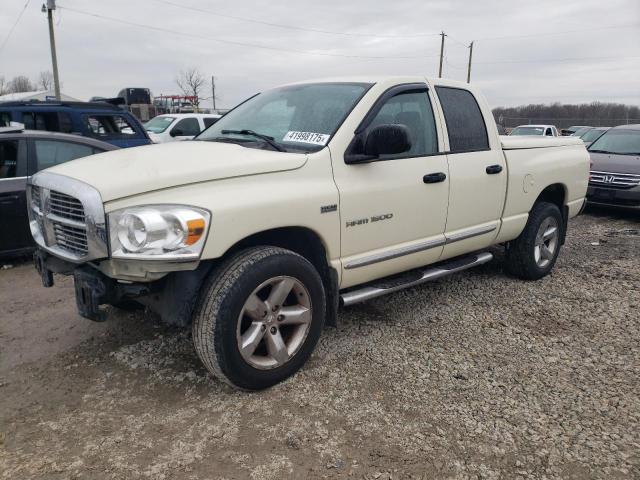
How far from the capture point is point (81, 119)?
865 centimetres

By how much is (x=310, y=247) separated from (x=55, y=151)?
13.1 ft

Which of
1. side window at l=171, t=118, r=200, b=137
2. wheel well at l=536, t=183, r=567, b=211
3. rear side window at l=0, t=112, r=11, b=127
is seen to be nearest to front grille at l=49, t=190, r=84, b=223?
wheel well at l=536, t=183, r=567, b=211

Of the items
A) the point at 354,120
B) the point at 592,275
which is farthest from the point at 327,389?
the point at 592,275

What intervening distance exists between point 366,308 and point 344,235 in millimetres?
1308

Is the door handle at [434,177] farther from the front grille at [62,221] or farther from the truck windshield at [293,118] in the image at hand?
the front grille at [62,221]

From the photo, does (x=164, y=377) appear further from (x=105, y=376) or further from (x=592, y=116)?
(x=592, y=116)

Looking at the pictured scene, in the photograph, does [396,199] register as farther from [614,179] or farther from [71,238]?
[614,179]

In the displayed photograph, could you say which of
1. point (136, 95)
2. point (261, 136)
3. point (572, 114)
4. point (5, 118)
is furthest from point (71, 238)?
point (572, 114)

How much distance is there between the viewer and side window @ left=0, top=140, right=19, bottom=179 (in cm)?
547

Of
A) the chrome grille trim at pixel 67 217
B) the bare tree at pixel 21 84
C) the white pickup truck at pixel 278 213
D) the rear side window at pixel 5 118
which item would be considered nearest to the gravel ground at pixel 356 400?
the white pickup truck at pixel 278 213

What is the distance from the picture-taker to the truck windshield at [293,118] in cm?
344

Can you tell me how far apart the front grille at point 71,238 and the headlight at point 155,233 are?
0.79 ft

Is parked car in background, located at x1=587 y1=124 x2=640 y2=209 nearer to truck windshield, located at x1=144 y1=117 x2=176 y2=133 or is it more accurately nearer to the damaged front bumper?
the damaged front bumper

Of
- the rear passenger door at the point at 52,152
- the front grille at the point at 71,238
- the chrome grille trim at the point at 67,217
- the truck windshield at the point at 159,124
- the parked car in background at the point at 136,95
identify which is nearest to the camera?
the chrome grille trim at the point at 67,217
